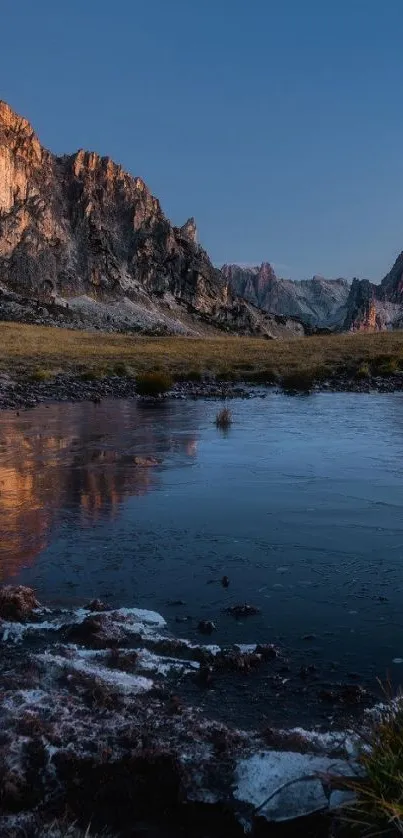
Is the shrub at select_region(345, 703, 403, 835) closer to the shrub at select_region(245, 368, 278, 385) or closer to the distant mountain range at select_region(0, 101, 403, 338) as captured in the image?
the shrub at select_region(245, 368, 278, 385)

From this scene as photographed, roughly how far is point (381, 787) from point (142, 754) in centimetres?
166

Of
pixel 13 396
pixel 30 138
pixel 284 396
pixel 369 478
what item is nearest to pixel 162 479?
pixel 369 478

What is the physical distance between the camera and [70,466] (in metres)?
14.4

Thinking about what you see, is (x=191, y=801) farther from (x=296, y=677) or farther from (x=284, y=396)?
(x=284, y=396)

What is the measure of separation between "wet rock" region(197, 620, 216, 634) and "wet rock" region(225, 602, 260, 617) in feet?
1.12

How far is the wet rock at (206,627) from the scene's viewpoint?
20.6ft

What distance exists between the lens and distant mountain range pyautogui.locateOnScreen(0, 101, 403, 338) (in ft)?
458

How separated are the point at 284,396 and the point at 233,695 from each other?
29336mm

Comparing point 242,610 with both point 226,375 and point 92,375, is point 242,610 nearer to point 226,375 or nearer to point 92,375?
point 92,375

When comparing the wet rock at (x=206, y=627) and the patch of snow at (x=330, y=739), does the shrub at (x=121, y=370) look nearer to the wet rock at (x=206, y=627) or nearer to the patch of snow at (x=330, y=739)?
the wet rock at (x=206, y=627)

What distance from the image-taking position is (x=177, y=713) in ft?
15.9

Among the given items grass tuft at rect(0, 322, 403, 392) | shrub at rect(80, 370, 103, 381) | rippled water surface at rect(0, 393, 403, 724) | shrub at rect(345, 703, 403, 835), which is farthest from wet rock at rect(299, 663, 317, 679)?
grass tuft at rect(0, 322, 403, 392)

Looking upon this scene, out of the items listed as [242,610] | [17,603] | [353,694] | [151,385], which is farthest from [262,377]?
[353,694]

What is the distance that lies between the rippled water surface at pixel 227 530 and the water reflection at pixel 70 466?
5 centimetres
